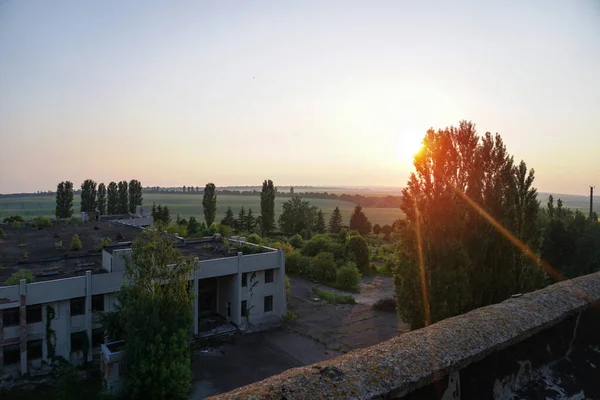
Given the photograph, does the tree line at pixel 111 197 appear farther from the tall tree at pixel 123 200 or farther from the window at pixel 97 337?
the window at pixel 97 337

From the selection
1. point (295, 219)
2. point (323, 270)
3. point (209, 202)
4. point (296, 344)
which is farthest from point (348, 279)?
point (209, 202)

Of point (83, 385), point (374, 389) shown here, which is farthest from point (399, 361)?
point (83, 385)

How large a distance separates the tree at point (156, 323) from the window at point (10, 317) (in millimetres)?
5280

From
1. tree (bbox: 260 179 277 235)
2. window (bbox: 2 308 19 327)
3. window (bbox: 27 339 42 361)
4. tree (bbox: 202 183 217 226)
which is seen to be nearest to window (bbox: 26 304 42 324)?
window (bbox: 2 308 19 327)

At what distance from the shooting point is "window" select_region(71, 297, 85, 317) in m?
17.1

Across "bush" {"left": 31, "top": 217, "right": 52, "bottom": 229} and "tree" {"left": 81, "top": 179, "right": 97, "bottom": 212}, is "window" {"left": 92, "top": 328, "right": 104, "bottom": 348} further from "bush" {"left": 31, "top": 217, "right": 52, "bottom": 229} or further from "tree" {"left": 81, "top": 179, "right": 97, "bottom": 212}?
"tree" {"left": 81, "top": 179, "right": 97, "bottom": 212}

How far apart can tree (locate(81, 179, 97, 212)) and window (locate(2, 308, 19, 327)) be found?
4462 centimetres

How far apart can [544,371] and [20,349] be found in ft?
61.5

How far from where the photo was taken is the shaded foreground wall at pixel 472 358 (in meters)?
2.96

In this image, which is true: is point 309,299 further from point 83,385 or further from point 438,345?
point 438,345

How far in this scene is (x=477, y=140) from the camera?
15.4m

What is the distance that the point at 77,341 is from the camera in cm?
1720

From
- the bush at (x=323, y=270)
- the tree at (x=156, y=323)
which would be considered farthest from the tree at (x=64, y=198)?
the tree at (x=156, y=323)

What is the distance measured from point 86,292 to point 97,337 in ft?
7.38
